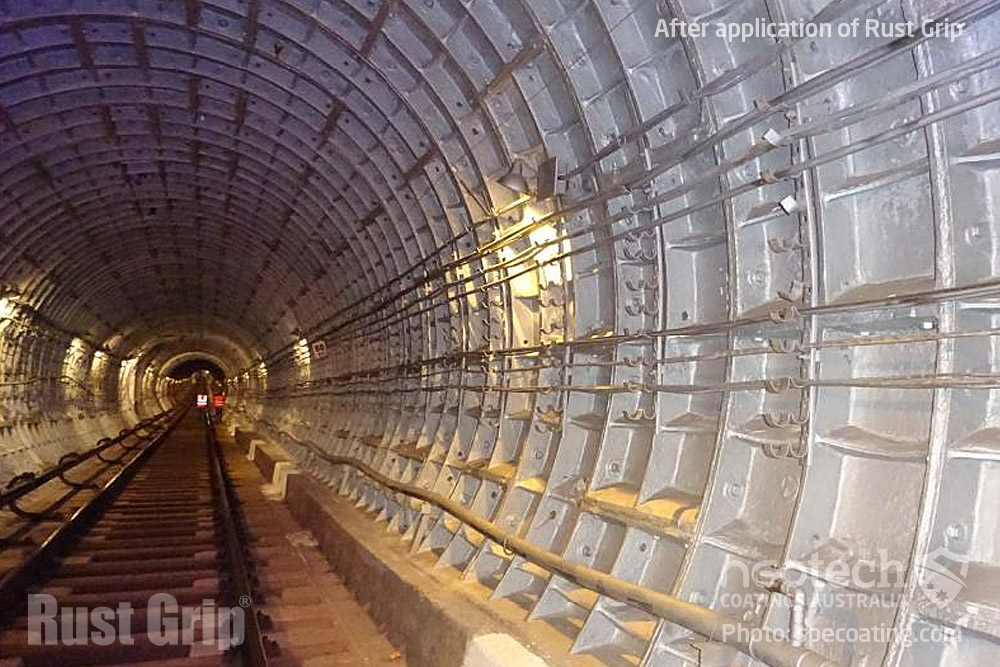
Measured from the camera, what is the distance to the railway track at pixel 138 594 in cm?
634

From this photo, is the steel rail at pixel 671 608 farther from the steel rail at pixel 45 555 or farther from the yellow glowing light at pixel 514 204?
the steel rail at pixel 45 555

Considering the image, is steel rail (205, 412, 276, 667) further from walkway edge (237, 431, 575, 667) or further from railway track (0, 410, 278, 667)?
walkway edge (237, 431, 575, 667)

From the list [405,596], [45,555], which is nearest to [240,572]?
[45,555]

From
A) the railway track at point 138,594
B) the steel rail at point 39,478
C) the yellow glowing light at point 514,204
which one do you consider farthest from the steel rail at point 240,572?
the yellow glowing light at point 514,204

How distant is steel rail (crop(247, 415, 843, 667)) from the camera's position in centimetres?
339

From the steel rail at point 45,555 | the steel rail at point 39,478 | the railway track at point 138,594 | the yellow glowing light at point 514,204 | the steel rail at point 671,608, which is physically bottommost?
the railway track at point 138,594

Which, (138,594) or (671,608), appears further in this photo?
(138,594)

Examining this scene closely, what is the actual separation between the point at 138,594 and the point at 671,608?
5.94 m

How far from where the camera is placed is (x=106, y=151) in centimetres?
1152

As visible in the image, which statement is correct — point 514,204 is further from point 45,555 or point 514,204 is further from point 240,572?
point 45,555

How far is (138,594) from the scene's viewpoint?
792cm

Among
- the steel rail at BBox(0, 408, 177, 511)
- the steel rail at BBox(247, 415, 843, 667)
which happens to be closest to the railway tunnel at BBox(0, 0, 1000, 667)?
the steel rail at BBox(247, 415, 843, 667)

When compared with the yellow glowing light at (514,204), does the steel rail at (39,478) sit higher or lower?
lower

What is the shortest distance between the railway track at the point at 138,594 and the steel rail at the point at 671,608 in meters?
2.02
